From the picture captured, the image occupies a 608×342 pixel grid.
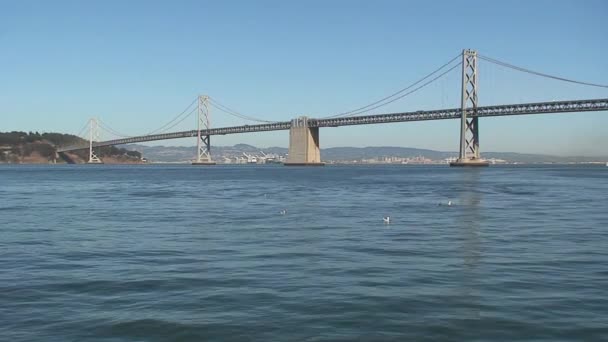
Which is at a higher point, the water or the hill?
the hill

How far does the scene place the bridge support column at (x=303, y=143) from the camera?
106m

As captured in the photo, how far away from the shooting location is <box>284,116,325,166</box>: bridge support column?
347ft

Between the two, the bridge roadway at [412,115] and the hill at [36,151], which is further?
the hill at [36,151]

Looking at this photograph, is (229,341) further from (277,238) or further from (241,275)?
(277,238)

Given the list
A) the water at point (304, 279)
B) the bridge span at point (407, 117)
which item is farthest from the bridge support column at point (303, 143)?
the water at point (304, 279)

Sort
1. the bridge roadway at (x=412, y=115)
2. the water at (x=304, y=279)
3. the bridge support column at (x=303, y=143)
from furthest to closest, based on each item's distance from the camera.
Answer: the bridge support column at (x=303, y=143)
the bridge roadway at (x=412, y=115)
the water at (x=304, y=279)

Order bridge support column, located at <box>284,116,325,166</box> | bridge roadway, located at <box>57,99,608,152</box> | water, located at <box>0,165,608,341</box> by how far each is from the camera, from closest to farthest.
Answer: water, located at <box>0,165,608,341</box>, bridge roadway, located at <box>57,99,608,152</box>, bridge support column, located at <box>284,116,325,166</box>

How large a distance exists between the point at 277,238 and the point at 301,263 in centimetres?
335

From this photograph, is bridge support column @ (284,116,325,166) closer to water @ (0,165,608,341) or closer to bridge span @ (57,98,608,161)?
bridge span @ (57,98,608,161)

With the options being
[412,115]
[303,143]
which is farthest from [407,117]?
[303,143]

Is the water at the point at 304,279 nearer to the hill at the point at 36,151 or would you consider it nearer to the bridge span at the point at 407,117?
the bridge span at the point at 407,117

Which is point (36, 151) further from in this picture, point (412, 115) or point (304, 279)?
point (304, 279)

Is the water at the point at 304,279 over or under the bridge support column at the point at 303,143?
under

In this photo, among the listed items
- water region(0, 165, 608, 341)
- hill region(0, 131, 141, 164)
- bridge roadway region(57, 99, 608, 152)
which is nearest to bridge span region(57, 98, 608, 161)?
bridge roadway region(57, 99, 608, 152)
